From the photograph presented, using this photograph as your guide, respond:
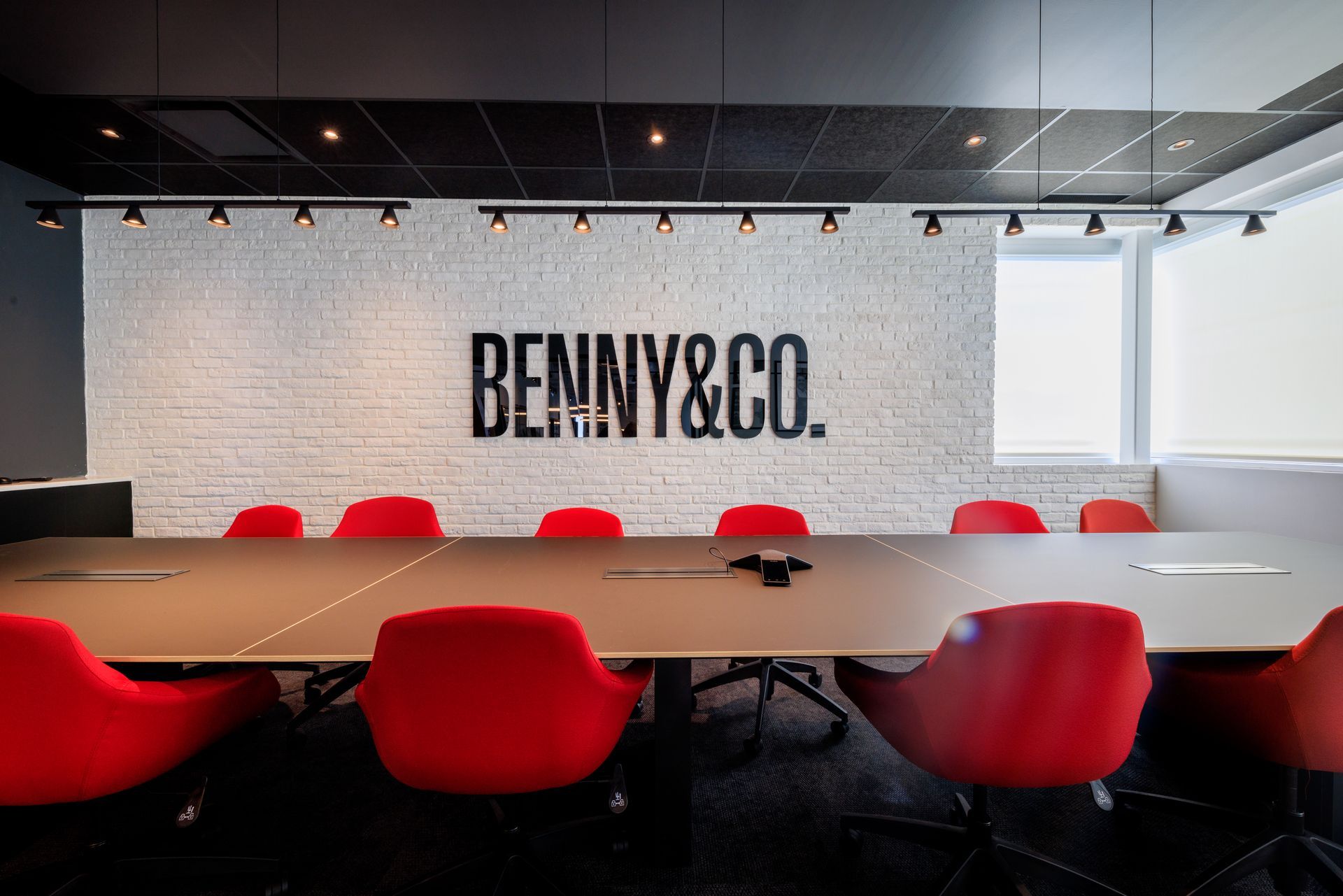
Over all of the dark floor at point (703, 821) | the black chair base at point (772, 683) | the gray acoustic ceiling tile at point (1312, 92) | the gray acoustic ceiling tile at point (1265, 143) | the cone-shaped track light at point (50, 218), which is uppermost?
the gray acoustic ceiling tile at point (1265, 143)

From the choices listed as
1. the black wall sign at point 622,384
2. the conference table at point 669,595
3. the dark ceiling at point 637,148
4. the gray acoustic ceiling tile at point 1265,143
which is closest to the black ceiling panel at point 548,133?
the dark ceiling at point 637,148

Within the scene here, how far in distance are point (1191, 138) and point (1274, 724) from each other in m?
3.67

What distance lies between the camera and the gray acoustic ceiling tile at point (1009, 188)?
12.4ft

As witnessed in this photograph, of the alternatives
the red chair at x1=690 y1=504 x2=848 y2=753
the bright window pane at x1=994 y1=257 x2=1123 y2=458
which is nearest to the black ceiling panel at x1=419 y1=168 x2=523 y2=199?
the red chair at x1=690 y1=504 x2=848 y2=753

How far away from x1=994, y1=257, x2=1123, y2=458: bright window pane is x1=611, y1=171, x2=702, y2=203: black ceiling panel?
9.09 ft

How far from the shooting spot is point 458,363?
416 centimetres

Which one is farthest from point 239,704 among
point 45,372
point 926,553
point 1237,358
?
point 1237,358

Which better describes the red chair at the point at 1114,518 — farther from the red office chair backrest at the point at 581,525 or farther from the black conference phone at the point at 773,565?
the red office chair backrest at the point at 581,525

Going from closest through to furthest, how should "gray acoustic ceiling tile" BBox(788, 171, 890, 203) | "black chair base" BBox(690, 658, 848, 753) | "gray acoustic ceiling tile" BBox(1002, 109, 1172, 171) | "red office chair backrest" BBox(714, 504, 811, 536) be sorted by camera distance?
"black chair base" BBox(690, 658, 848, 753)
"red office chair backrest" BBox(714, 504, 811, 536)
"gray acoustic ceiling tile" BBox(1002, 109, 1172, 171)
"gray acoustic ceiling tile" BBox(788, 171, 890, 203)

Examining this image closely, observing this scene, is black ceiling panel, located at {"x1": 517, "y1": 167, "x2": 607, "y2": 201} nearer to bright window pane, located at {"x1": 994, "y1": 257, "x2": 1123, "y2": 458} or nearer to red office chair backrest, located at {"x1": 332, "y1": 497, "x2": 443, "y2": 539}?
red office chair backrest, located at {"x1": 332, "y1": 497, "x2": 443, "y2": 539}

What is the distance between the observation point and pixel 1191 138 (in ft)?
10.8

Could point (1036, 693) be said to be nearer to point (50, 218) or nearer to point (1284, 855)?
point (1284, 855)

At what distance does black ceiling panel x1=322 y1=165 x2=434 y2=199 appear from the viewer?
3605mm

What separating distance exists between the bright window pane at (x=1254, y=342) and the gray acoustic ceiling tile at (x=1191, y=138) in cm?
70
